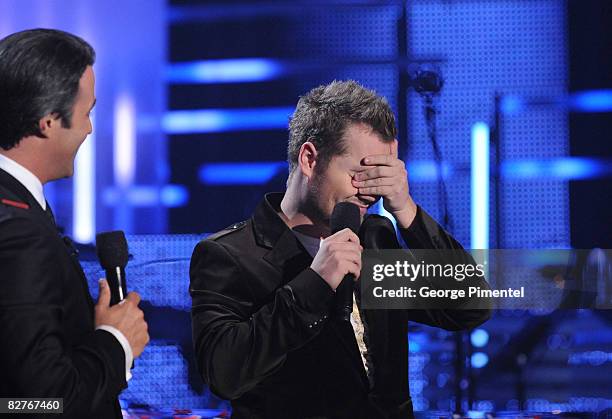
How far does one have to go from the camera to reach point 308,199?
183 cm

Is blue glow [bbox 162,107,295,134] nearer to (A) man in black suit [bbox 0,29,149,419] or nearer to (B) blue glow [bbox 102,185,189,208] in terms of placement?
(B) blue glow [bbox 102,185,189,208]

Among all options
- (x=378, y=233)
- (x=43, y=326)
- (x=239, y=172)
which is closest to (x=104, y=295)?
(x=43, y=326)

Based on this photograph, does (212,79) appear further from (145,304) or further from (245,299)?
(245,299)

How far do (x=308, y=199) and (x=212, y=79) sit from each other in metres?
1.62

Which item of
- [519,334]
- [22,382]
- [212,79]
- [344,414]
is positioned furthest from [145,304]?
[22,382]

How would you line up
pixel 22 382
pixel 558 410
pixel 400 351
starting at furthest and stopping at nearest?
pixel 558 410
pixel 400 351
pixel 22 382

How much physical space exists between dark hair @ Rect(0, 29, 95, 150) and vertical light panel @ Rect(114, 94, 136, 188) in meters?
2.11

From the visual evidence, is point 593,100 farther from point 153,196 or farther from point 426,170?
point 153,196

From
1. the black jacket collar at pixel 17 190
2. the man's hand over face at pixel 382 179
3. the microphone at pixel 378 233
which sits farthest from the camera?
the microphone at pixel 378 233

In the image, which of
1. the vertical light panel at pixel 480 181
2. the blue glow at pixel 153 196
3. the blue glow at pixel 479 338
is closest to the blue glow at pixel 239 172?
the blue glow at pixel 153 196

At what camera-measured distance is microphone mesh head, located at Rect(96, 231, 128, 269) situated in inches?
50.8

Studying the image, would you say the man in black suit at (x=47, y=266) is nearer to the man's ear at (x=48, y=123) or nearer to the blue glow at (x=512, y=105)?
the man's ear at (x=48, y=123)

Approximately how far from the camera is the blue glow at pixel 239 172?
327 centimetres

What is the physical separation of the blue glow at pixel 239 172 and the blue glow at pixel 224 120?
0.15 meters
